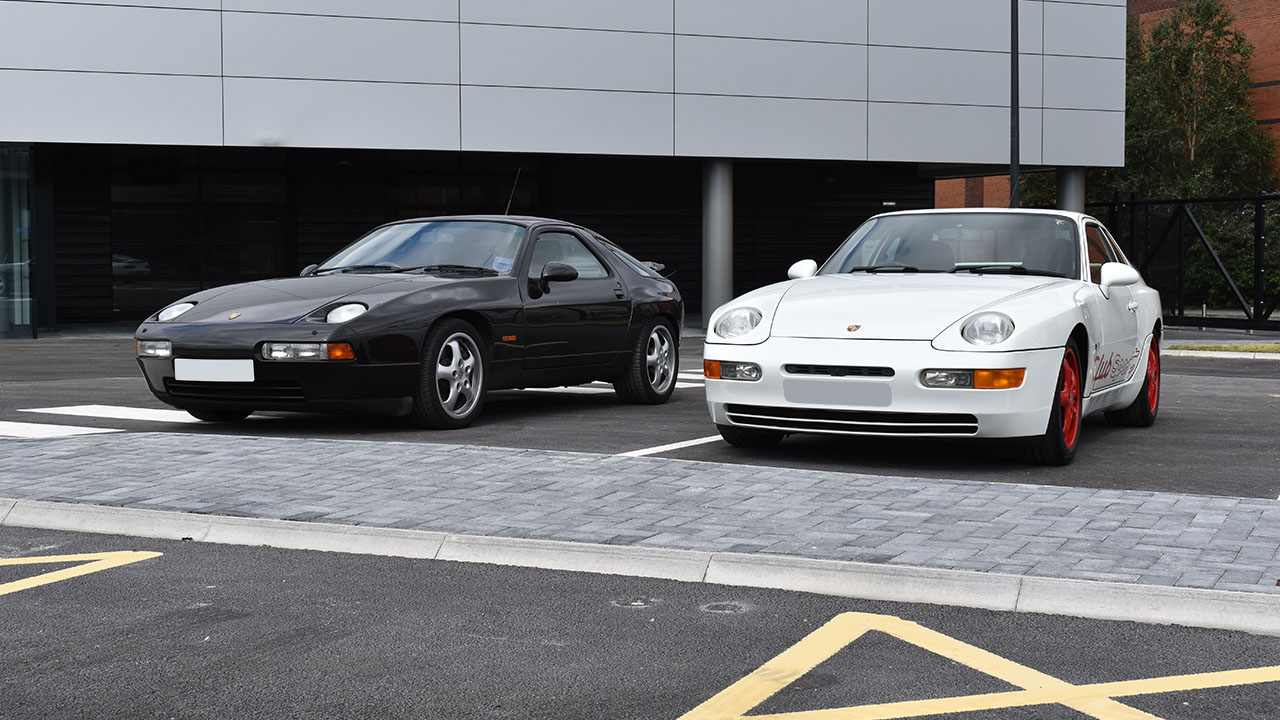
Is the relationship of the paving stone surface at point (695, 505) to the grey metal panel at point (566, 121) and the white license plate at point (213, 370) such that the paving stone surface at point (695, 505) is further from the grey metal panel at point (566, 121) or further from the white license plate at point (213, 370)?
the grey metal panel at point (566, 121)

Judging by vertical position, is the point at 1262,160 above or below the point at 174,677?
above

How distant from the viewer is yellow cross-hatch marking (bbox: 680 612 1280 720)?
358 centimetres

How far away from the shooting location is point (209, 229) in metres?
29.0

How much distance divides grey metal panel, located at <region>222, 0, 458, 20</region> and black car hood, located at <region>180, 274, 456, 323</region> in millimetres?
15405

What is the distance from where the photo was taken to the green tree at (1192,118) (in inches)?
1791

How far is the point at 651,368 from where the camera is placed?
11031 mm

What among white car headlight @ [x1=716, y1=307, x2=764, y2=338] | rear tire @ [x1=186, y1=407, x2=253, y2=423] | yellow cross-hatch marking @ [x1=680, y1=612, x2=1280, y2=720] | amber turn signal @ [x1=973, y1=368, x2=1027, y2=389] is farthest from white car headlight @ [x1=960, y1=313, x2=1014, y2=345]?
rear tire @ [x1=186, y1=407, x2=253, y2=423]

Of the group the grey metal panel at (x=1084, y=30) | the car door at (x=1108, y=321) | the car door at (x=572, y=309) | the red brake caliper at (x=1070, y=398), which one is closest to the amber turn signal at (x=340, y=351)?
the car door at (x=572, y=309)

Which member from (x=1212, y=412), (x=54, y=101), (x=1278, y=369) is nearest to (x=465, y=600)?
(x=1212, y=412)

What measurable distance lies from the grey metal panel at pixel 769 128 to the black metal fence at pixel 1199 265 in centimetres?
532

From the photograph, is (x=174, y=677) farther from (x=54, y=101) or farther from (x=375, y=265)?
(x=54, y=101)

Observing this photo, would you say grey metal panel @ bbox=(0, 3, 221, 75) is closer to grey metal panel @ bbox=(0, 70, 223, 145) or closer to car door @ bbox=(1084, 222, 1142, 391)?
grey metal panel @ bbox=(0, 70, 223, 145)

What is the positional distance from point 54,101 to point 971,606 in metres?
21.0

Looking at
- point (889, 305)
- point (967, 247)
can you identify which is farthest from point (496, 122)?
point (889, 305)
